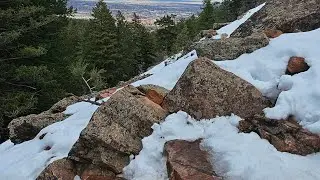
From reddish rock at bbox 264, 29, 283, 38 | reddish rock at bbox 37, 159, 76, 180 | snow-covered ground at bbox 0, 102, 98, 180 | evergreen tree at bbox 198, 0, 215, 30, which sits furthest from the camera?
evergreen tree at bbox 198, 0, 215, 30

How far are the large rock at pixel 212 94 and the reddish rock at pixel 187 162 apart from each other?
0.68m

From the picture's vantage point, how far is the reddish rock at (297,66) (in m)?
6.75

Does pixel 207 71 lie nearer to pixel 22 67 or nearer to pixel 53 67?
pixel 22 67

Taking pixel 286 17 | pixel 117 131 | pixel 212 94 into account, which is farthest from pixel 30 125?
pixel 286 17

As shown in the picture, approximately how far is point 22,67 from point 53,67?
3.82m

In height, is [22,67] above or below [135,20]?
above

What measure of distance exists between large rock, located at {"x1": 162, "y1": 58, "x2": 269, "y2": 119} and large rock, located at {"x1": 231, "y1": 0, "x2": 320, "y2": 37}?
8.83ft

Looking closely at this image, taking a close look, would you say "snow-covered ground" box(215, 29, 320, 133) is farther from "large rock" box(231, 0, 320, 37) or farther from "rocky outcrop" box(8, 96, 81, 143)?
"rocky outcrop" box(8, 96, 81, 143)

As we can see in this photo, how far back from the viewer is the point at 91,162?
20.1 ft

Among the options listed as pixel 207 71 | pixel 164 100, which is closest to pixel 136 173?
pixel 164 100

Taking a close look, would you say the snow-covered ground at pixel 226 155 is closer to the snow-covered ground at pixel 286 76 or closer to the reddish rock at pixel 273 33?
the snow-covered ground at pixel 286 76

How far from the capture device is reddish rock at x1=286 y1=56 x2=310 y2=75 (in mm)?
6750

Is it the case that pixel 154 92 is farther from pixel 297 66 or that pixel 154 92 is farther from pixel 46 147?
pixel 297 66

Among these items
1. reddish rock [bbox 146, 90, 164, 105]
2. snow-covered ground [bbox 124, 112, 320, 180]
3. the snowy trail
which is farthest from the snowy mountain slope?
the snowy trail
